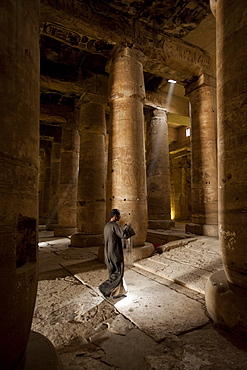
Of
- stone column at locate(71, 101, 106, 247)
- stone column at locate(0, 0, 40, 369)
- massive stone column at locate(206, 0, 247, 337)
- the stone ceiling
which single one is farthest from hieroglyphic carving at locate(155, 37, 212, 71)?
stone column at locate(0, 0, 40, 369)

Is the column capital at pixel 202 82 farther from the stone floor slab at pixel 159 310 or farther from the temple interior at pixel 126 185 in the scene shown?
the stone floor slab at pixel 159 310

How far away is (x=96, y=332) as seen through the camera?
2494mm

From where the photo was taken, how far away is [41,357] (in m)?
1.72

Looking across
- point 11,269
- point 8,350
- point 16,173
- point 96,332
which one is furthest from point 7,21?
point 96,332

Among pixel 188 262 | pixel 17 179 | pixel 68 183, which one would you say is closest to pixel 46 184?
pixel 68 183

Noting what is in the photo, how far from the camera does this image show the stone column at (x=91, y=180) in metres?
7.74

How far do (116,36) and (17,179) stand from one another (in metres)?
5.85

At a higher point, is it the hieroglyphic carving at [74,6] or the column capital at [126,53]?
the hieroglyphic carving at [74,6]

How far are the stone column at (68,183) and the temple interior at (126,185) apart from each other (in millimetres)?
52

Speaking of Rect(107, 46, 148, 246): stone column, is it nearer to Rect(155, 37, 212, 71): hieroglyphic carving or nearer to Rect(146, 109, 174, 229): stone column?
Rect(155, 37, 212, 71): hieroglyphic carving

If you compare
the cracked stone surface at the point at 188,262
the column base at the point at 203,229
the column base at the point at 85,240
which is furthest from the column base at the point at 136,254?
the column base at the point at 203,229

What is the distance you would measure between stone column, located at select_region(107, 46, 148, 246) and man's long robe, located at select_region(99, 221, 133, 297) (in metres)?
1.49

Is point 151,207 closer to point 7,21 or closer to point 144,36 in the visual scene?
point 144,36

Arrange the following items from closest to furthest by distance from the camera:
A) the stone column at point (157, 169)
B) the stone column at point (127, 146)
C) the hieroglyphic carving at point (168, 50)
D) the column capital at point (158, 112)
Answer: the stone column at point (127, 146) < the hieroglyphic carving at point (168, 50) < the stone column at point (157, 169) < the column capital at point (158, 112)
